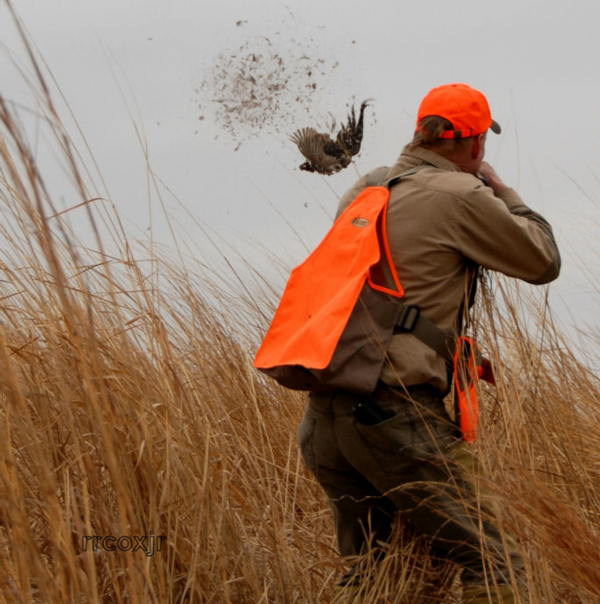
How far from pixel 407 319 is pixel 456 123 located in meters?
0.66

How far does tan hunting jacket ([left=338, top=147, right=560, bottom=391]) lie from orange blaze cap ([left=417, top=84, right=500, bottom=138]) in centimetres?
24

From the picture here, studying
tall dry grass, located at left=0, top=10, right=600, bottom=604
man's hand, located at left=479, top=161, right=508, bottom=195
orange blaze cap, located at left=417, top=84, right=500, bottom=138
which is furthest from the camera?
man's hand, located at left=479, top=161, right=508, bottom=195

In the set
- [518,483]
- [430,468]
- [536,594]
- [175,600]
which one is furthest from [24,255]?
[536,594]

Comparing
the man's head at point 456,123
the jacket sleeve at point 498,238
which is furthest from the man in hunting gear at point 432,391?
the man's head at point 456,123

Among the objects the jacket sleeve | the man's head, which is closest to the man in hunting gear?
the jacket sleeve

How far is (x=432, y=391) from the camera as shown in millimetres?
2518

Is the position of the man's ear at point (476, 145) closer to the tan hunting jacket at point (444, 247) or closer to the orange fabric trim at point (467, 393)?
the tan hunting jacket at point (444, 247)

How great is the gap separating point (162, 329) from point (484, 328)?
0.93 metres

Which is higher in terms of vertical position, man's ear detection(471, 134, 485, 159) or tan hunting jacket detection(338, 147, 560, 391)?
man's ear detection(471, 134, 485, 159)

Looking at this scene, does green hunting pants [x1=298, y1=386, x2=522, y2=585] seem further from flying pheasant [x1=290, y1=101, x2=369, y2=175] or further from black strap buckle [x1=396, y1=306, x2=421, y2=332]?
flying pheasant [x1=290, y1=101, x2=369, y2=175]

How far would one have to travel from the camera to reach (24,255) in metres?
2.51

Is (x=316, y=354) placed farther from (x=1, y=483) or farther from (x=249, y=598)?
(x=1, y=483)

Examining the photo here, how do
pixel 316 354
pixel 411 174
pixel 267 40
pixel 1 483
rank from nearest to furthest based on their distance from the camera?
pixel 1 483
pixel 316 354
pixel 411 174
pixel 267 40

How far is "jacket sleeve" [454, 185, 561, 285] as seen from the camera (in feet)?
8.14
